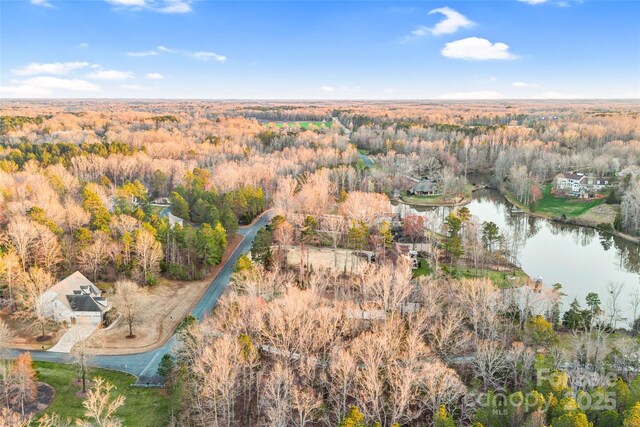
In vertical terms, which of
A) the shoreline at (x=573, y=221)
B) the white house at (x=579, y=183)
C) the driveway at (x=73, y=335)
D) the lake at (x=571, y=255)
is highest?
the white house at (x=579, y=183)

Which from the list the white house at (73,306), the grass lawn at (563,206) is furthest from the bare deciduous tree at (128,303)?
the grass lawn at (563,206)

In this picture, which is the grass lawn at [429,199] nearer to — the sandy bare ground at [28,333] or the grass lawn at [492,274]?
the grass lawn at [492,274]

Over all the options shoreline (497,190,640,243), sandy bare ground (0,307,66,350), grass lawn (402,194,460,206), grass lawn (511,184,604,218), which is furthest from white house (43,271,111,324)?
grass lawn (511,184,604,218)

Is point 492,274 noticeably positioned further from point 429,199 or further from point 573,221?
point 429,199

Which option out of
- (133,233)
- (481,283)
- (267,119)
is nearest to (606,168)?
(481,283)

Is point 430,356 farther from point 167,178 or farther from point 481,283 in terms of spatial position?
point 167,178

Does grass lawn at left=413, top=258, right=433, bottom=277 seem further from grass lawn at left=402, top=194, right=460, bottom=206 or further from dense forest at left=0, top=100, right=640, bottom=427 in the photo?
grass lawn at left=402, top=194, right=460, bottom=206
